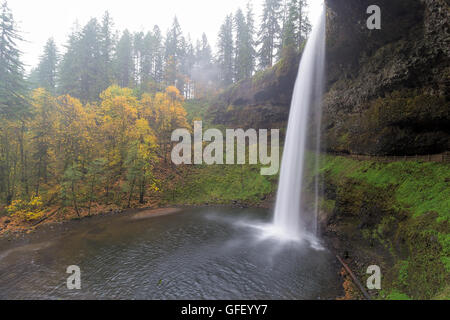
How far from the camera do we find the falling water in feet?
64.0

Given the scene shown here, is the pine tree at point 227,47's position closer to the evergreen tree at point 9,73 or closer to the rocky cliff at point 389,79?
the rocky cliff at point 389,79

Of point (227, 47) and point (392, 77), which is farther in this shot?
point (227, 47)

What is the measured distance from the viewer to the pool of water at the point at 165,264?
8.98 metres

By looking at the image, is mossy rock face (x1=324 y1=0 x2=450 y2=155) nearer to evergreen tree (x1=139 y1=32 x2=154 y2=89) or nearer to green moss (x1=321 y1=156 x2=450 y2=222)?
green moss (x1=321 y1=156 x2=450 y2=222)

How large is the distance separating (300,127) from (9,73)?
28515mm

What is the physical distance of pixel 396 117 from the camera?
47.3ft

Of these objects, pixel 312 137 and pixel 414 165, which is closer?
pixel 414 165

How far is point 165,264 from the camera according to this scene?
37.3 feet

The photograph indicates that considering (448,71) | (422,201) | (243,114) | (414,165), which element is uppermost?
(243,114)

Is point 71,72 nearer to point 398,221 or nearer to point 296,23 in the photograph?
point 296,23

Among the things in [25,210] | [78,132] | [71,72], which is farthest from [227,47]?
[25,210]
